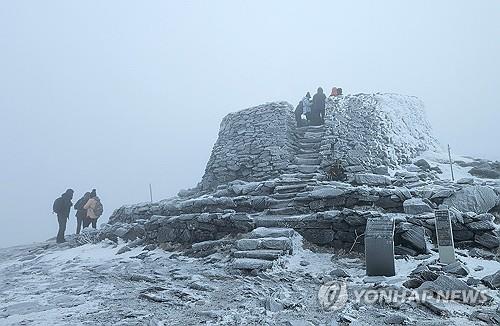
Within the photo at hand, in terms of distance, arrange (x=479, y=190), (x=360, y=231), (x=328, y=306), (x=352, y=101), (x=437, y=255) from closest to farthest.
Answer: (x=328, y=306), (x=437, y=255), (x=360, y=231), (x=479, y=190), (x=352, y=101)

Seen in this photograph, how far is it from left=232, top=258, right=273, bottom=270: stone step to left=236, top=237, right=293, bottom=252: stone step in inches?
20.7

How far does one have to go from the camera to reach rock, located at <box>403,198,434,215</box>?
770cm

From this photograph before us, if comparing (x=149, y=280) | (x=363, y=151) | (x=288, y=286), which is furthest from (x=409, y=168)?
(x=149, y=280)

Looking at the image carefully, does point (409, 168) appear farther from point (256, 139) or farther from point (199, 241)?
point (199, 241)

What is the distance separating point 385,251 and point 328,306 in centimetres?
181

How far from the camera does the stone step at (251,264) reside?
262 inches

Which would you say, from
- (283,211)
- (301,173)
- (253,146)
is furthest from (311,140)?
(283,211)

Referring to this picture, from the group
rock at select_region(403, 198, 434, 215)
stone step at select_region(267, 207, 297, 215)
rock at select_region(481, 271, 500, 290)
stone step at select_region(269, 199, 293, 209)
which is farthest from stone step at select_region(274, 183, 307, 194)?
rock at select_region(481, 271, 500, 290)

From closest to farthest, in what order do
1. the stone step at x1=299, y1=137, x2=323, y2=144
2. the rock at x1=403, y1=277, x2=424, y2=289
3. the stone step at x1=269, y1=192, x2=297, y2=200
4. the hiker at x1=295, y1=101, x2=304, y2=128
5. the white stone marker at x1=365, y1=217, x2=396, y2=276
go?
the rock at x1=403, y1=277, x2=424, y2=289 → the white stone marker at x1=365, y1=217, x2=396, y2=276 → the stone step at x1=269, y1=192, x2=297, y2=200 → the stone step at x1=299, y1=137, x2=323, y2=144 → the hiker at x1=295, y1=101, x2=304, y2=128

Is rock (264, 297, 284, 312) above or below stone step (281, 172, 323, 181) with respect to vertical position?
below

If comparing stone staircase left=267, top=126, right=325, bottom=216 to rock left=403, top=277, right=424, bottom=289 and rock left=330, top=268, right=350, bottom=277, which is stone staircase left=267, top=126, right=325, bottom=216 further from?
rock left=403, top=277, right=424, bottom=289

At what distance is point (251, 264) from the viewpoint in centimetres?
677

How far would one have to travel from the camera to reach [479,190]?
8453mm

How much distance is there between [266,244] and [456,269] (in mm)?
3479
